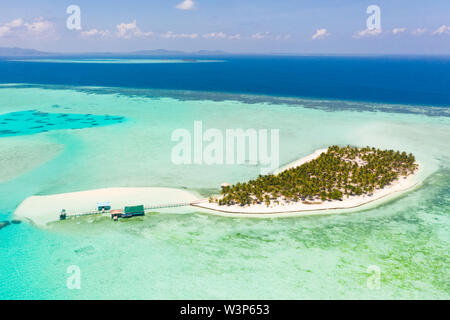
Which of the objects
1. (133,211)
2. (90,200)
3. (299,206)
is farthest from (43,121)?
(299,206)

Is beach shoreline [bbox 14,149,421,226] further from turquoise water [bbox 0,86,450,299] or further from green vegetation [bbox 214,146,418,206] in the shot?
turquoise water [bbox 0,86,450,299]

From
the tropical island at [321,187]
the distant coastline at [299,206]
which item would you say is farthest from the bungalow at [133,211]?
the tropical island at [321,187]

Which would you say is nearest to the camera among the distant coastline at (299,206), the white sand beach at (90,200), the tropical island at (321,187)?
the white sand beach at (90,200)

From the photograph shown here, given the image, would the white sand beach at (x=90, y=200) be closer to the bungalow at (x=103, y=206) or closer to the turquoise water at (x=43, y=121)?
the bungalow at (x=103, y=206)

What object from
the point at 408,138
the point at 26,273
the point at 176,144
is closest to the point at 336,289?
the point at 26,273

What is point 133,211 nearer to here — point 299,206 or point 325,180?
point 299,206

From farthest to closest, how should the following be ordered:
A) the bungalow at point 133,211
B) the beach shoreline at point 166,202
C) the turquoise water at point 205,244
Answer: the beach shoreline at point 166,202 → the bungalow at point 133,211 → the turquoise water at point 205,244
